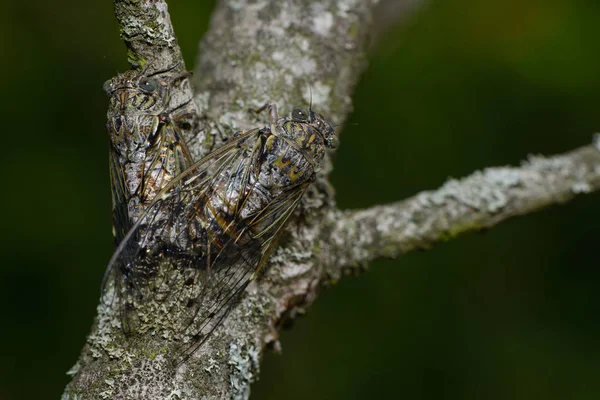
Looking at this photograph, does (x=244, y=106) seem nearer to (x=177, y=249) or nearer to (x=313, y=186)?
(x=313, y=186)

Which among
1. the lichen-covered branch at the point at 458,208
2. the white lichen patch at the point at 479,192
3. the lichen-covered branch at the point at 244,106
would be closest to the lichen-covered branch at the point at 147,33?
the lichen-covered branch at the point at 244,106

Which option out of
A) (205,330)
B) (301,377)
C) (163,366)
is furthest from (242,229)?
(301,377)

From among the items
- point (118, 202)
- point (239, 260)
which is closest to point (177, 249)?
point (239, 260)

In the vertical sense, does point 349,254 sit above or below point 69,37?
below

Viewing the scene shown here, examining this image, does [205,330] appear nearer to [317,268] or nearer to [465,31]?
[317,268]

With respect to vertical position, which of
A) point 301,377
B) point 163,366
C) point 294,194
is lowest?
point 301,377

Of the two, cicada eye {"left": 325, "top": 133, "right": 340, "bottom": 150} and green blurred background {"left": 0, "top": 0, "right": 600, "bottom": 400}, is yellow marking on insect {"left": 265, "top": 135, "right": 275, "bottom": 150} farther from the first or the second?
green blurred background {"left": 0, "top": 0, "right": 600, "bottom": 400}

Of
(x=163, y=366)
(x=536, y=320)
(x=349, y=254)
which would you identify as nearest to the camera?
(x=163, y=366)
